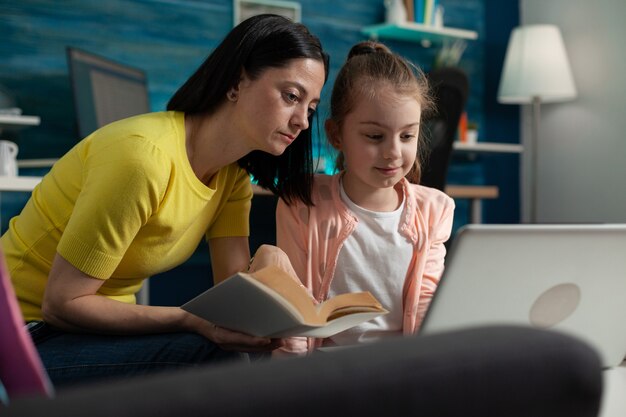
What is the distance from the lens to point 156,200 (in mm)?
1236

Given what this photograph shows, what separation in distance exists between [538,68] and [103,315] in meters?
3.38

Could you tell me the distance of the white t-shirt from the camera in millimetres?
1452

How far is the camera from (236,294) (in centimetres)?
97

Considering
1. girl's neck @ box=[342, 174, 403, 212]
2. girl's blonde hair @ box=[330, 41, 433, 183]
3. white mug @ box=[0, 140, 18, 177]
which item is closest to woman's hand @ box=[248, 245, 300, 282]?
girl's neck @ box=[342, 174, 403, 212]

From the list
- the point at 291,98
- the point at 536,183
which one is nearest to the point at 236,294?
the point at 291,98

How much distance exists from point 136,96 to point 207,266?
0.93 meters

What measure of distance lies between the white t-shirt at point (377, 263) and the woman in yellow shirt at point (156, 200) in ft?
0.43

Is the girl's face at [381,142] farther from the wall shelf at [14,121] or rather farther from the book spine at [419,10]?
the book spine at [419,10]

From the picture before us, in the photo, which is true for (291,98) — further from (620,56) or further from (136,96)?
(620,56)

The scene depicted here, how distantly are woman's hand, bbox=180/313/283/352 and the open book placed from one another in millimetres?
54

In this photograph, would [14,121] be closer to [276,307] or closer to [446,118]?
[446,118]

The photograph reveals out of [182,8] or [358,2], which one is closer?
[182,8]

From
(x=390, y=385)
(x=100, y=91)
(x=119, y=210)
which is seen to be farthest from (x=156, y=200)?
(x=100, y=91)

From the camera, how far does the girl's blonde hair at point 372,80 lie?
1.51 meters
